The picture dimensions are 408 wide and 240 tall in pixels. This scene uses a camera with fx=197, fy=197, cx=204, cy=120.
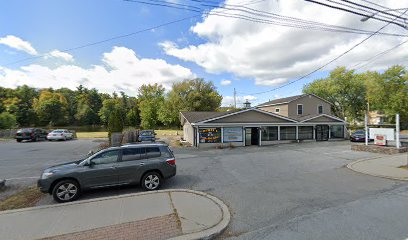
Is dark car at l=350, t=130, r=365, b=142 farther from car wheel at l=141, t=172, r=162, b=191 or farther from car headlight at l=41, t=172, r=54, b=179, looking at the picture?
car headlight at l=41, t=172, r=54, b=179

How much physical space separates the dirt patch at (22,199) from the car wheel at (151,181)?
319 centimetres

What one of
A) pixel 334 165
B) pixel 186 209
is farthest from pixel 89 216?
pixel 334 165

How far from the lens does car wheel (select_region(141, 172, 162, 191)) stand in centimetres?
697

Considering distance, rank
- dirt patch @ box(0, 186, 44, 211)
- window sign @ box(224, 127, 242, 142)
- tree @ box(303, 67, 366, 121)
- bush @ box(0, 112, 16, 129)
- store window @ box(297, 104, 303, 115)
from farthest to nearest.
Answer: tree @ box(303, 67, 366, 121), bush @ box(0, 112, 16, 129), store window @ box(297, 104, 303, 115), window sign @ box(224, 127, 242, 142), dirt patch @ box(0, 186, 44, 211)

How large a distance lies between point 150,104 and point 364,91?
51.3 meters

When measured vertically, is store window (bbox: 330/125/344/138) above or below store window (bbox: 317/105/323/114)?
below

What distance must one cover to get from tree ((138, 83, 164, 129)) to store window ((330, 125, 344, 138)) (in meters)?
42.0

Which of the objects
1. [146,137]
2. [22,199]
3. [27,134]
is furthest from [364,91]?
[27,134]

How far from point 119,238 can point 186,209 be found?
1746 mm

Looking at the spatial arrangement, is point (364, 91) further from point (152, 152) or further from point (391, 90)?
point (152, 152)

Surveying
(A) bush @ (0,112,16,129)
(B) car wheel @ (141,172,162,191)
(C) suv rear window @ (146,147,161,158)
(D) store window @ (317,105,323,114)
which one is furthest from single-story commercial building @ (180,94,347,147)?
(A) bush @ (0,112,16,129)

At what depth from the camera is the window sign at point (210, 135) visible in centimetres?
1945

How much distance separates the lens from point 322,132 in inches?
974

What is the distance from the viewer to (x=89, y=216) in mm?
4816
